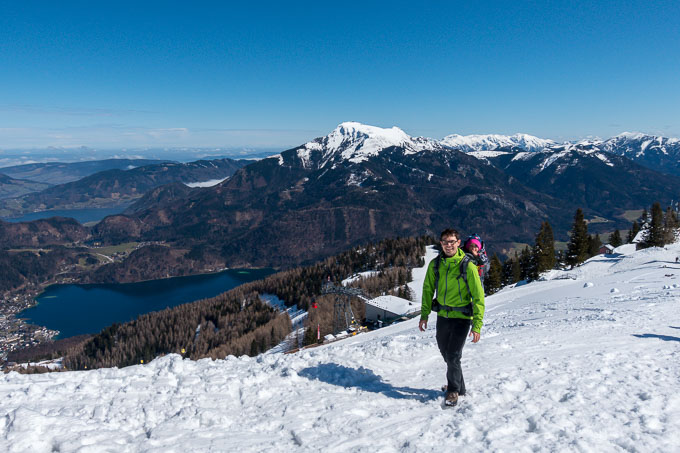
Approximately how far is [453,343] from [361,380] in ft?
10.1

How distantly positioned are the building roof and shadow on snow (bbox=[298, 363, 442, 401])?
51.3 m

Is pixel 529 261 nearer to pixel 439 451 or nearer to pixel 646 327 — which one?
pixel 646 327

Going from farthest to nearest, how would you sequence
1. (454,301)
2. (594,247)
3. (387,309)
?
(594,247)
(387,309)
(454,301)

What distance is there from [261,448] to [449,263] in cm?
481

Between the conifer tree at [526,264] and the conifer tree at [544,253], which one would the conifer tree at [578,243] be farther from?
the conifer tree at [526,264]

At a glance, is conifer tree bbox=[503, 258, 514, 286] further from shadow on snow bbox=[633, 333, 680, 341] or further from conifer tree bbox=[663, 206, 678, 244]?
shadow on snow bbox=[633, 333, 680, 341]

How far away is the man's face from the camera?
6920 millimetres

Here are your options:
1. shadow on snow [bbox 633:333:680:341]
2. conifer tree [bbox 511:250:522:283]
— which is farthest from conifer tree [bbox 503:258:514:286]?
shadow on snow [bbox 633:333:680:341]

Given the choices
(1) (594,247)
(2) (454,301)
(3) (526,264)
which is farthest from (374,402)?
(1) (594,247)

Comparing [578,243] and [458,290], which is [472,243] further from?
[578,243]

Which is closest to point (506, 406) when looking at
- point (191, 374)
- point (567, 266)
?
point (191, 374)

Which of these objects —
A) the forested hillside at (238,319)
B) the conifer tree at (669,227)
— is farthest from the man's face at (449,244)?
the conifer tree at (669,227)

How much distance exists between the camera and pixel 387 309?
6159 cm

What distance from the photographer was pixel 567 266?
61.4m
